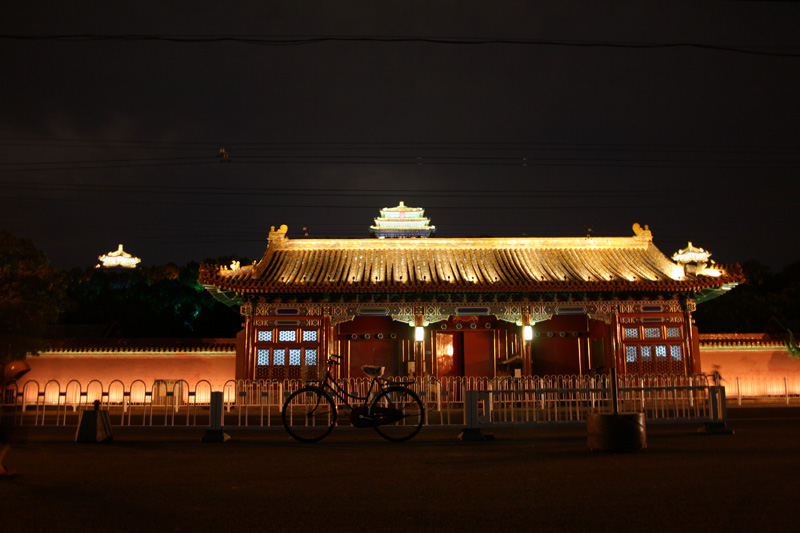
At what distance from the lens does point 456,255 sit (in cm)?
2292

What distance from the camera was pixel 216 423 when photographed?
10930 mm

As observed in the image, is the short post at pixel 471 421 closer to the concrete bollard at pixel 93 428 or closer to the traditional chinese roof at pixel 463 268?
the concrete bollard at pixel 93 428

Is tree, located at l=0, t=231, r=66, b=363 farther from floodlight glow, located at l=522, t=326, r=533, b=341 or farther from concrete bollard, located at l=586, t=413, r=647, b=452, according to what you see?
concrete bollard, located at l=586, t=413, r=647, b=452

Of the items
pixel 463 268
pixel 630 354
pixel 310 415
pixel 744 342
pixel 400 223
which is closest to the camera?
pixel 310 415

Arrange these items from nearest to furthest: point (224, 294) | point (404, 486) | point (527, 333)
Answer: point (404, 486) < point (527, 333) < point (224, 294)

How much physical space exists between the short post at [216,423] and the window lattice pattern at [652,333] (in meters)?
14.9

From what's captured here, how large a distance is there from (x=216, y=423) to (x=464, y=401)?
426cm

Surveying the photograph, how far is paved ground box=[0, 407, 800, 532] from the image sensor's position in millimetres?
5043

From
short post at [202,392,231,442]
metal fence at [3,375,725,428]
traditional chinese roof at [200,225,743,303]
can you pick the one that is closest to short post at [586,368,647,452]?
metal fence at [3,375,725,428]

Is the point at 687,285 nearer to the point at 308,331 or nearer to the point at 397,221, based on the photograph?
the point at 308,331

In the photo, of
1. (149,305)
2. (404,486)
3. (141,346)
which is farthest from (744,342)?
(149,305)

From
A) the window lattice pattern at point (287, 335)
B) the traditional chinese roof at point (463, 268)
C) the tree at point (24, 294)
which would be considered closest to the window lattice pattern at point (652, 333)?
the traditional chinese roof at point (463, 268)

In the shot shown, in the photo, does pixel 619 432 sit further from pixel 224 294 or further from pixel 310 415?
pixel 224 294

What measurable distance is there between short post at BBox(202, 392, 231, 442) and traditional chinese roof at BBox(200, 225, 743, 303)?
29.1 feet
